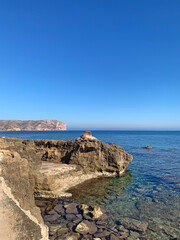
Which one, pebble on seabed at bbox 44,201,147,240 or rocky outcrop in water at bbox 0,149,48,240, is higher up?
rocky outcrop in water at bbox 0,149,48,240

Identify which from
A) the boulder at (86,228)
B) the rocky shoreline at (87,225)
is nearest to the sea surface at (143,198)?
the rocky shoreline at (87,225)

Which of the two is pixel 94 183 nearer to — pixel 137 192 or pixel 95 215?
pixel 137 192

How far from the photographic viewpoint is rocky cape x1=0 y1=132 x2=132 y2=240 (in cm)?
543

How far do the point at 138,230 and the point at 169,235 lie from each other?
1649 mm

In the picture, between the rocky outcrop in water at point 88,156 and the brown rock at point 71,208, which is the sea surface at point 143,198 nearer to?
the brown rock at point 71,208

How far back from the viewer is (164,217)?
9.91 m

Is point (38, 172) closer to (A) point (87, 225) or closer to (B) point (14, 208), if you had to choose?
(A) point (87, 225)

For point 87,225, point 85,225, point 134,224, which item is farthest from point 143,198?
point 85,225

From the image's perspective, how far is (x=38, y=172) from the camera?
1254 centimetres

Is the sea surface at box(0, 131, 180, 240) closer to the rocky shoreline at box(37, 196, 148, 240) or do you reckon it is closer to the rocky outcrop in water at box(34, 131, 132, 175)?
the rocky shoreline at box(37, 196, 148, 240)

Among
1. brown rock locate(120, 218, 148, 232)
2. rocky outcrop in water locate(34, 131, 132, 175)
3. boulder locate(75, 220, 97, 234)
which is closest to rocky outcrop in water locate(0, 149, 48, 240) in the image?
boulder locate(75, 220, 97, 234)

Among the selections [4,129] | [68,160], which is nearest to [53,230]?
[68,160]

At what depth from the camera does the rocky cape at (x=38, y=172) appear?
5.43m

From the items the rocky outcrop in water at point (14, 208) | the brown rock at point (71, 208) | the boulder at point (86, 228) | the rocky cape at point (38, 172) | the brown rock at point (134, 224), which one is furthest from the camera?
the brown rock at point (71, 208)
